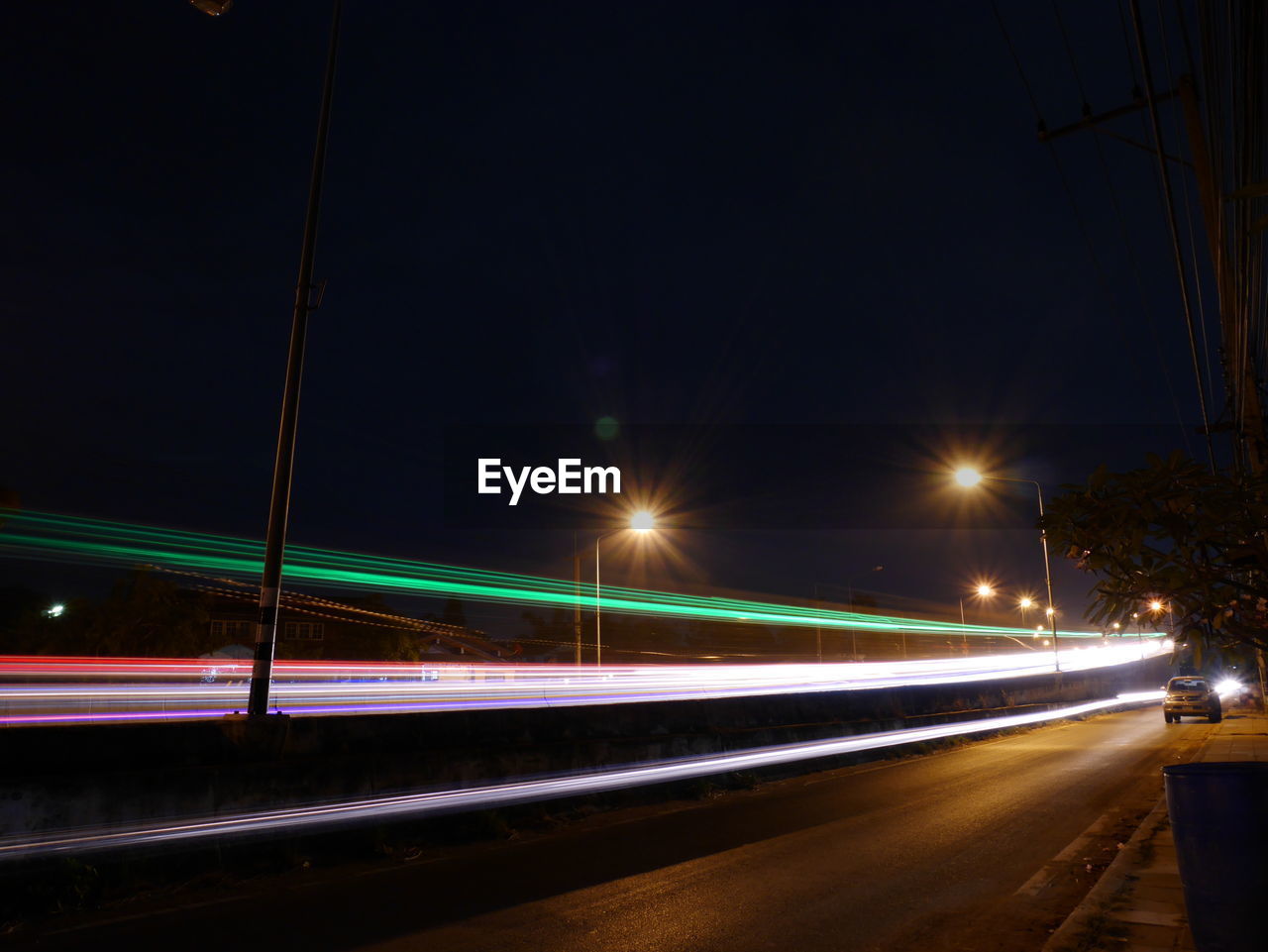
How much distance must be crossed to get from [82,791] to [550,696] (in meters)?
20.5

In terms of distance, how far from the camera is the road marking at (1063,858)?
7.77m

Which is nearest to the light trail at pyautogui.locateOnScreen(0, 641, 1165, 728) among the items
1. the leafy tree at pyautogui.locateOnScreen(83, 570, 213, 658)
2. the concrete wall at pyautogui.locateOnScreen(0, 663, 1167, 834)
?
the concrete wall at pyautogui.locateOnScreen(0, 663, 1167, 834)

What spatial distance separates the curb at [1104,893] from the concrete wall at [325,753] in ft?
23.2

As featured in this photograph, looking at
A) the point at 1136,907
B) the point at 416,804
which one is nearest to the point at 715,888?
the point at 1136,907

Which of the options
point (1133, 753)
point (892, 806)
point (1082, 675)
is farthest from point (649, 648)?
point (892, 806)

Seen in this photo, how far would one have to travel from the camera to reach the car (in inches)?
1179

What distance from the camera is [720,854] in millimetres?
9266

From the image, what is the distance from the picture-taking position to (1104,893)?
7.00m

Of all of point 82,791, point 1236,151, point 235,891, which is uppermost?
point 1236,151

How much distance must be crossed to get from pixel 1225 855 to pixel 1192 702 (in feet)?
97.7

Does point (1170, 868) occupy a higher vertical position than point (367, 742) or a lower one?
lower

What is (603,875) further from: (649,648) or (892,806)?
(649,648)

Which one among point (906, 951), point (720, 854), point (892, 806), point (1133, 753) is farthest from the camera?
point (1133, 753)

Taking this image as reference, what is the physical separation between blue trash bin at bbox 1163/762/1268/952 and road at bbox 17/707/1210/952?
1429 millimetres
